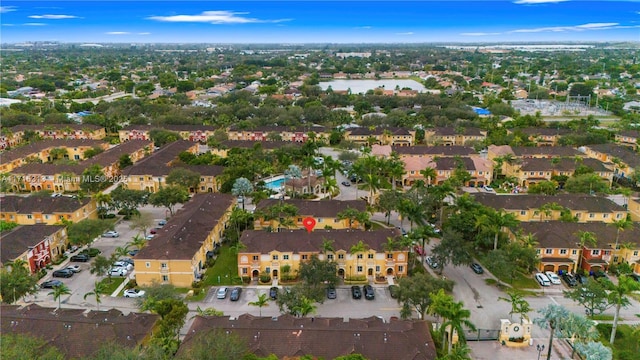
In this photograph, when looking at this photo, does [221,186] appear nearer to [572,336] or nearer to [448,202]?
[448,202]

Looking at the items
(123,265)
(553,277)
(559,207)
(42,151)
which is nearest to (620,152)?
(559,207)

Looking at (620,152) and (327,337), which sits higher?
(620,152)

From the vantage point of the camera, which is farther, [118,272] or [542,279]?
[118,272]

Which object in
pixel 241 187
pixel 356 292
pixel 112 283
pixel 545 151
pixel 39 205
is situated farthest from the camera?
pixel 545 151

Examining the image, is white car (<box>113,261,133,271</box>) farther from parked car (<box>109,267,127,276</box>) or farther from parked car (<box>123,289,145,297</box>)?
parked car (<box>123,289,145,297</box>)

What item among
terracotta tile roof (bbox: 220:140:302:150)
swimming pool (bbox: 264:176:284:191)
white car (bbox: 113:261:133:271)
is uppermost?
terracotta tile roof (bbox: 220:140:302:150)

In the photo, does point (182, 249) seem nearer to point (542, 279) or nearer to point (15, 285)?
point (15, 285)

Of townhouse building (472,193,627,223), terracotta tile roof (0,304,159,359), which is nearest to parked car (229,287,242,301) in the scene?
terracotta tile roof (0,304,159,359)

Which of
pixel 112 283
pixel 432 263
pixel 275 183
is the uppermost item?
pixel 275 183
